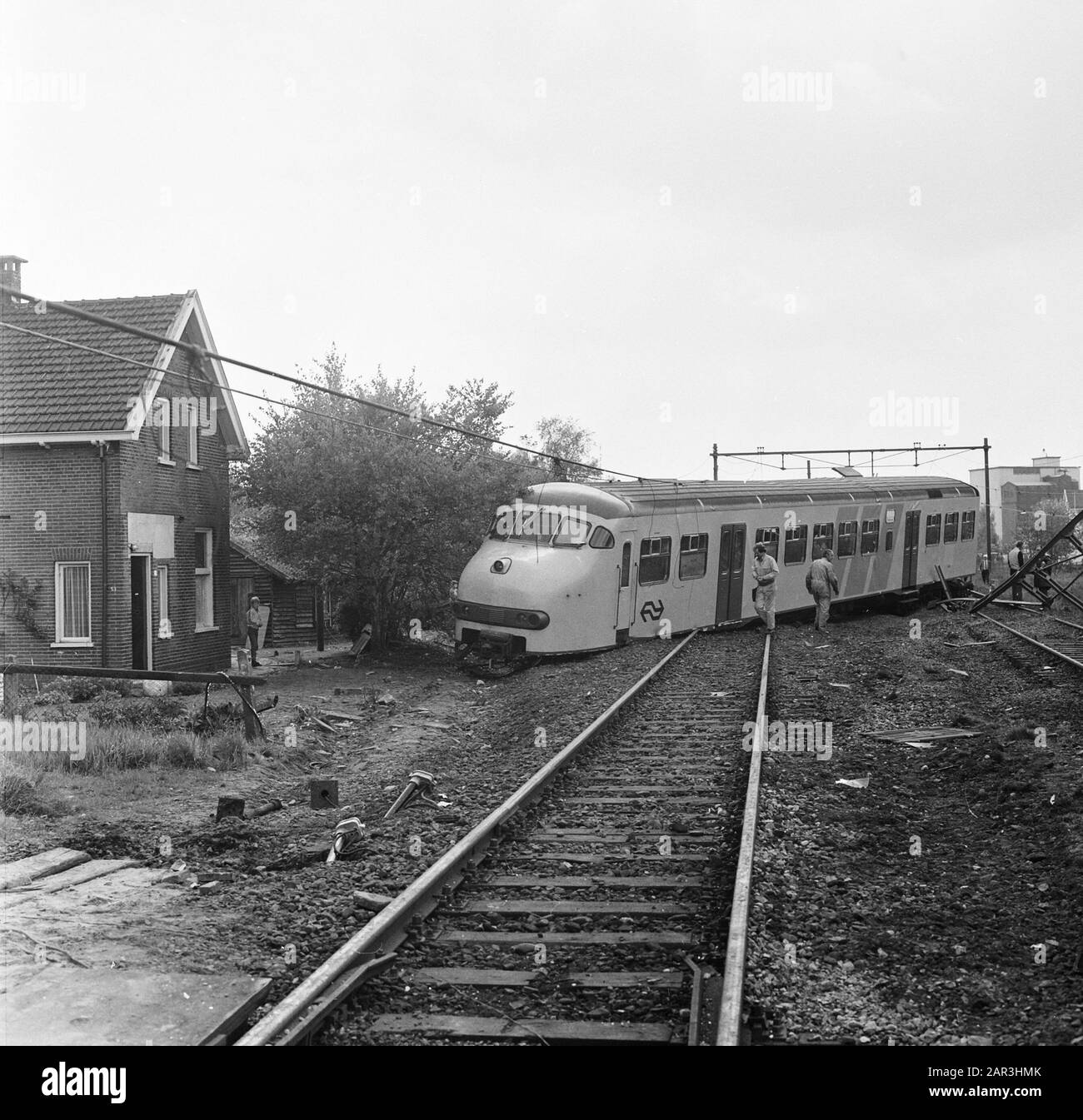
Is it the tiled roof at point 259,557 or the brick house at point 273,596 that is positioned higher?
the tiled roof at point 259,557

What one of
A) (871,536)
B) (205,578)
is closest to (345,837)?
(205,578)

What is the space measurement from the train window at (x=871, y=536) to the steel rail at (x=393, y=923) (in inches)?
779

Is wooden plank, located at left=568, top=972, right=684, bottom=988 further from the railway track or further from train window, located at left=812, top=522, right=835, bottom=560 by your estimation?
train window, located at left=812, top=522, right=835, bottom=560

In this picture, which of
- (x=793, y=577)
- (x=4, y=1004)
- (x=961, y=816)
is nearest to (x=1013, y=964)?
(x=961, y=816)

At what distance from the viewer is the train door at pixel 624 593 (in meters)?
20.5

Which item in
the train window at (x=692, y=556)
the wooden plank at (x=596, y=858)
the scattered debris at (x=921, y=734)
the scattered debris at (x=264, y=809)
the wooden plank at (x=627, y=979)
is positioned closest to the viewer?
the wooden plank at (x=627, y=979)

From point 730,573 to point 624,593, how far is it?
3.59 metres

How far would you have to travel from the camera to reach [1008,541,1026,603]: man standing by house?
30.2 metres

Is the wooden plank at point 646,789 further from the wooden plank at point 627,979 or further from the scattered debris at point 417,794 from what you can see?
the wooden plank at point 627,979

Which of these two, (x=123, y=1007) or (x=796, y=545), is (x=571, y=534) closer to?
(x=796, y=545)

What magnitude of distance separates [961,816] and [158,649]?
16.6m

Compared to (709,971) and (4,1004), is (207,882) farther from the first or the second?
(709,971)

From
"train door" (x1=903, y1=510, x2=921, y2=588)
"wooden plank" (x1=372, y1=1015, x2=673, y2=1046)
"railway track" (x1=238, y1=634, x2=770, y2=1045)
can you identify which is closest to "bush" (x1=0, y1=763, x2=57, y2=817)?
"railway track" (x1=238, y1=634, x2=770, y2=1045)

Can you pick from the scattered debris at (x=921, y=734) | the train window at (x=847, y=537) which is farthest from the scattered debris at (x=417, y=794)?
the train window at (x=847, y=537)
